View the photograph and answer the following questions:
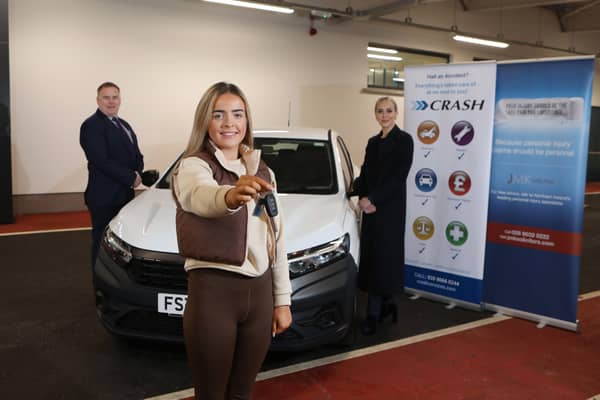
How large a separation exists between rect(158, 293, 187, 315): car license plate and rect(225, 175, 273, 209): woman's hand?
4.90ft

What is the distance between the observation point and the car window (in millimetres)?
3721

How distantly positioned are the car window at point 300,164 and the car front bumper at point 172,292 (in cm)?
93

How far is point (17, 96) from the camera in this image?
7715mm

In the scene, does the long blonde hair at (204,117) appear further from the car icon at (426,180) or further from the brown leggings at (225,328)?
the car icon at (426,180)

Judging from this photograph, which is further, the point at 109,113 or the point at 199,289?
the point at 109,113

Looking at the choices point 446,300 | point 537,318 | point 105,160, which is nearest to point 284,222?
point 105,160

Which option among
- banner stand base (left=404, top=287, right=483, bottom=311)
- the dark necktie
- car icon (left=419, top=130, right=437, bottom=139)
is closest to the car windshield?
the dark necktie

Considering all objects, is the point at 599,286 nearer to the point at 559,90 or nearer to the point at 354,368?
the point at 559,90

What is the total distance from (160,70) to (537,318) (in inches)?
277

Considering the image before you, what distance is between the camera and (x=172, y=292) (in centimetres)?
272

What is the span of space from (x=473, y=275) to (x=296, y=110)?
688 centimetres

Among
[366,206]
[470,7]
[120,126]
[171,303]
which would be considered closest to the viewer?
[171,303]

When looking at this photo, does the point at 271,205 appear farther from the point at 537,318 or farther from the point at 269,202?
the point at 537,318

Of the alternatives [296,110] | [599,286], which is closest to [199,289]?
[599,286]
